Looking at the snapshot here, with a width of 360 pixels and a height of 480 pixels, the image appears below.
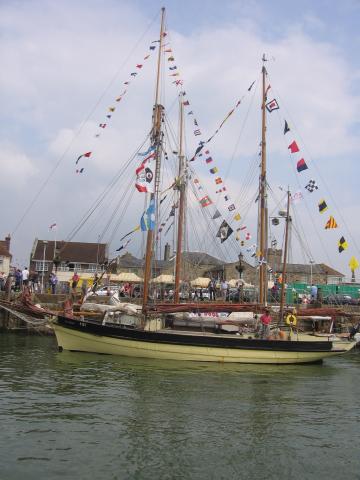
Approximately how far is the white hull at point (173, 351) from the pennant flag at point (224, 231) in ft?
29.2

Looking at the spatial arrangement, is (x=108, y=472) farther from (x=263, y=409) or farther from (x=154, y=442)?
(x=263, y=409)

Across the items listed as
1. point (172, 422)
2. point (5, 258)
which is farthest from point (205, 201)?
point (5, 258)

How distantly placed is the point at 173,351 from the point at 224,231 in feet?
32.2

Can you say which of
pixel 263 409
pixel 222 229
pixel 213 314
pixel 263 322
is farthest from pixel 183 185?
pixel 263 409

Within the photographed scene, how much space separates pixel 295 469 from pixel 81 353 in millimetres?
17413

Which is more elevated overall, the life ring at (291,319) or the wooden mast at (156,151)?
the wooden mast at (156,151)

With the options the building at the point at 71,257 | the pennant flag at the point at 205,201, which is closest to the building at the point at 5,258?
the building at the point at 71,257

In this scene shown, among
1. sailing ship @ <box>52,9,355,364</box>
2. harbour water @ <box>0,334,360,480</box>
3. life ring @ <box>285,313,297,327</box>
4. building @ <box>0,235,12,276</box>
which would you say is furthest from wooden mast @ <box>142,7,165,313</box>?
building @ <box>0,235,12,276</box>

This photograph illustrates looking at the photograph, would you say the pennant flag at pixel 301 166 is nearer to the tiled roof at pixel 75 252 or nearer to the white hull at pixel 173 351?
the white hull at pixel 173 351

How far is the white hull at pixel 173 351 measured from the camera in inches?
1041

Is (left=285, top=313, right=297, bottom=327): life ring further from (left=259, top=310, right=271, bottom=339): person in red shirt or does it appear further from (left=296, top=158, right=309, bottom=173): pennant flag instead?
(left=296, top=158, right=309, bottom=173): pennant flag

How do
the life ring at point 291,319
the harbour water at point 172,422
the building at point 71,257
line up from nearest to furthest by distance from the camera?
the harbour water at point 172,422, the life ring at point 291,319, the building at point 71,257

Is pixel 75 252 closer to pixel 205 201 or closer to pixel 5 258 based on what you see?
pixel 5 258

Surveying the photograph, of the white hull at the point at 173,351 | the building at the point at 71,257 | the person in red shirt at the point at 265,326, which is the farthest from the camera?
the building at the point at 71,257
